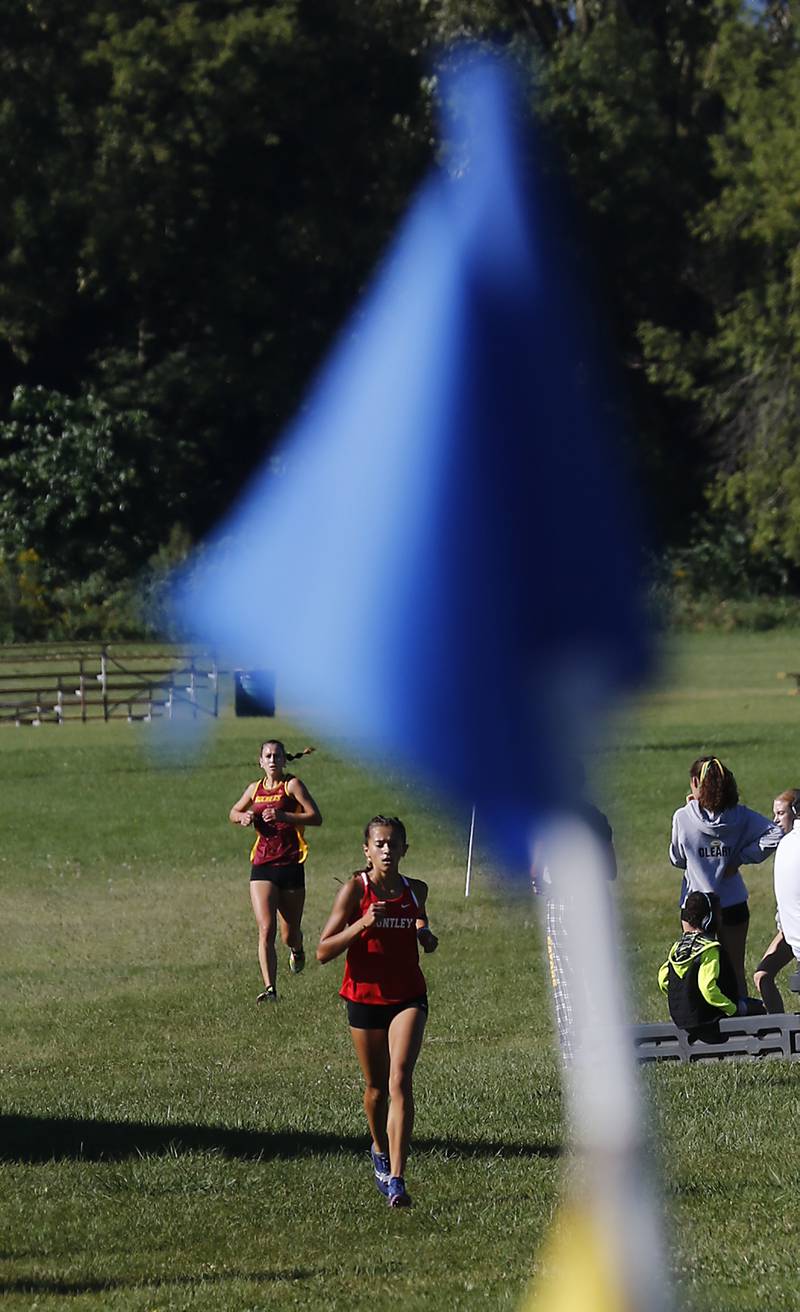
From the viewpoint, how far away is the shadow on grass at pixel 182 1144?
1077 centimetres

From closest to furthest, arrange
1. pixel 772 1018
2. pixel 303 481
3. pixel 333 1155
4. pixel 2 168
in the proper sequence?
1. pixel 303 481
2. pixel 333 1155
3. pixel 772 1018
4. pixel 2 168

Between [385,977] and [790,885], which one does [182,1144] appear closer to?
[385,977]

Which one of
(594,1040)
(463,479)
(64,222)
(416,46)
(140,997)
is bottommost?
(140,997)

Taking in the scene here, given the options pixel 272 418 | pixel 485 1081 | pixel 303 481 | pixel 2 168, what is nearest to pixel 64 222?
pixel 2 168

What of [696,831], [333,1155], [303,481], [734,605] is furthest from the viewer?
[734,605]

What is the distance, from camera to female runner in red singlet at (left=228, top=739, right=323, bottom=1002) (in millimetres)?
15977

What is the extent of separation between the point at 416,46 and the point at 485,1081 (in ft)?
165

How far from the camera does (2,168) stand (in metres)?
57.3

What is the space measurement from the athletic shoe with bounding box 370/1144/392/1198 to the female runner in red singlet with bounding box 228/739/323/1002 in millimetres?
6335

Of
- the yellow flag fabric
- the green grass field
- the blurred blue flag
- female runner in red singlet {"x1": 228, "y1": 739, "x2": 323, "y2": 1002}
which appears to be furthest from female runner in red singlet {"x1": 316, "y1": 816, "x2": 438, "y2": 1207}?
female runner in red singlet {"x1": 228, "y1": 739, "x2": 323, "y2": 1002}

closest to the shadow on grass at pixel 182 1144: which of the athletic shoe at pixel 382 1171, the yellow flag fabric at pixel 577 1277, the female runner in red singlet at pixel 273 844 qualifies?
the athletic shoe at pixel 382 1171

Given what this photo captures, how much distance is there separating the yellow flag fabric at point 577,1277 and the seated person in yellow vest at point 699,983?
3.58 metres

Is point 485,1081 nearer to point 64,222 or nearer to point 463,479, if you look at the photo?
point 463,479

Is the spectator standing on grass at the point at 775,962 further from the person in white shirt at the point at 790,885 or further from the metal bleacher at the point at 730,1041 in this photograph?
the metal bleacher at the point at 730,1041
